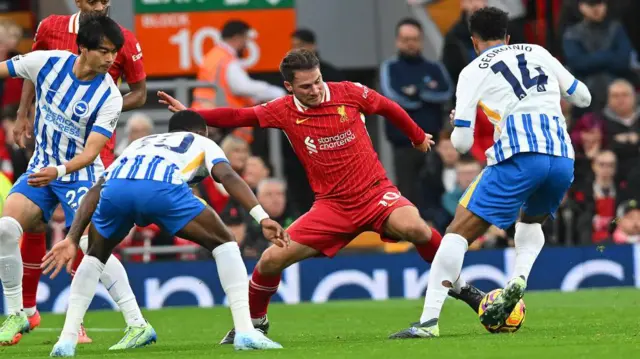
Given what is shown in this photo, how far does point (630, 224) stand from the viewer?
15641 mm

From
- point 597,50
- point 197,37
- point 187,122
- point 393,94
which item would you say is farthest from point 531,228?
→ point 197,37

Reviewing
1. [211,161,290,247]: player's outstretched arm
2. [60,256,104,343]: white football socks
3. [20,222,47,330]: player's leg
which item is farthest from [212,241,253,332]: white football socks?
[20,222,47,330]: player's leg

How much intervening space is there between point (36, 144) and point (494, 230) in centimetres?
667

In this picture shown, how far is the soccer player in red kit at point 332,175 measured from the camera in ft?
34.6

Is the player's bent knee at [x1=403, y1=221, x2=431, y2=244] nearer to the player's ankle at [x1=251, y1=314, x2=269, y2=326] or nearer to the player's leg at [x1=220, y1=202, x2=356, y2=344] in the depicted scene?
the player's leg at [x1=220, y1=202, x2=356, y2=344]

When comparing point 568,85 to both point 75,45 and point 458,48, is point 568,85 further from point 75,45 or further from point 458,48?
point 458,48

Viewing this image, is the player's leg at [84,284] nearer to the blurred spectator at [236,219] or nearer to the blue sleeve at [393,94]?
the blurred spectator at [236,219]

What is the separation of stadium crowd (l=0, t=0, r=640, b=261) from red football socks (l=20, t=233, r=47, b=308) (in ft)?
14.3

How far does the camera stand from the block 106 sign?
60.1 ft

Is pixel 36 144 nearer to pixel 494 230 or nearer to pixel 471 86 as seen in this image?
pixel 471 86

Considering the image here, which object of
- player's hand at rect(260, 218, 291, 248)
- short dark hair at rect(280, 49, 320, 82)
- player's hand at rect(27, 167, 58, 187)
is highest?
short dark hair at rect(280, 49, 320, 82)

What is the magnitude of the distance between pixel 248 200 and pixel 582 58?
894cm

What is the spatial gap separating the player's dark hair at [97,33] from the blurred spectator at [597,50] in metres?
8.23

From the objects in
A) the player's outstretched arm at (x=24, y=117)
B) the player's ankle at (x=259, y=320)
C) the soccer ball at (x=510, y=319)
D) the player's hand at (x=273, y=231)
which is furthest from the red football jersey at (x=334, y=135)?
the player's hand at (x=273, y=231)
